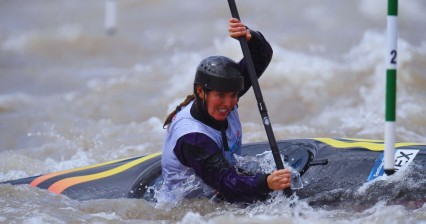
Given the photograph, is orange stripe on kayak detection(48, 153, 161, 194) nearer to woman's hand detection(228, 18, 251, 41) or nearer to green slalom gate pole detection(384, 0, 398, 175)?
woman's hand detection(228, 18, 251, 41)

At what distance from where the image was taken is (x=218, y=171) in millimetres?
4250

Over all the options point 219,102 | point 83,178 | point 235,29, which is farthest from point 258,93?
point 83,178

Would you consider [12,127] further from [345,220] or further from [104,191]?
[345,220]

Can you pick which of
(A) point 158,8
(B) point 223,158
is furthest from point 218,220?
(A) point 158,8

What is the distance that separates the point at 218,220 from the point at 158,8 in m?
8.54

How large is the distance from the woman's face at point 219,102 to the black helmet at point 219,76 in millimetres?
34

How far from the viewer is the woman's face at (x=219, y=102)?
14.2ft

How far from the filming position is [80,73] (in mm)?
10492

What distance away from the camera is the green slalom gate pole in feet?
13.3

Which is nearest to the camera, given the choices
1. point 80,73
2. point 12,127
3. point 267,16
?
point 12,127

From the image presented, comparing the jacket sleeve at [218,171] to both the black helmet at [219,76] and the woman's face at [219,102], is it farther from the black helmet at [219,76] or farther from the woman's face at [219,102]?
the black helmet at [219,76]

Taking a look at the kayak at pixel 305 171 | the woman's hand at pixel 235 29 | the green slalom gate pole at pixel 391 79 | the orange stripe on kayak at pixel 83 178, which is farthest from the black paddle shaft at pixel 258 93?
the orange stripe on kayak at pixel 83 178

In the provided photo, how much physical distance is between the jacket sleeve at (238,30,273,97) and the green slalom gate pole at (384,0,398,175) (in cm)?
81

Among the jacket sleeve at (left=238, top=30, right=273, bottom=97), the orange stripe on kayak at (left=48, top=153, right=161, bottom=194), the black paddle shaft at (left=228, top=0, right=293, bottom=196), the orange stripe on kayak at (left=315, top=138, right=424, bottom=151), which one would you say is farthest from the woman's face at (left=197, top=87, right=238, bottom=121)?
the orange stripe on kayak at (left=48, top=153, right=161, bottom=194)
